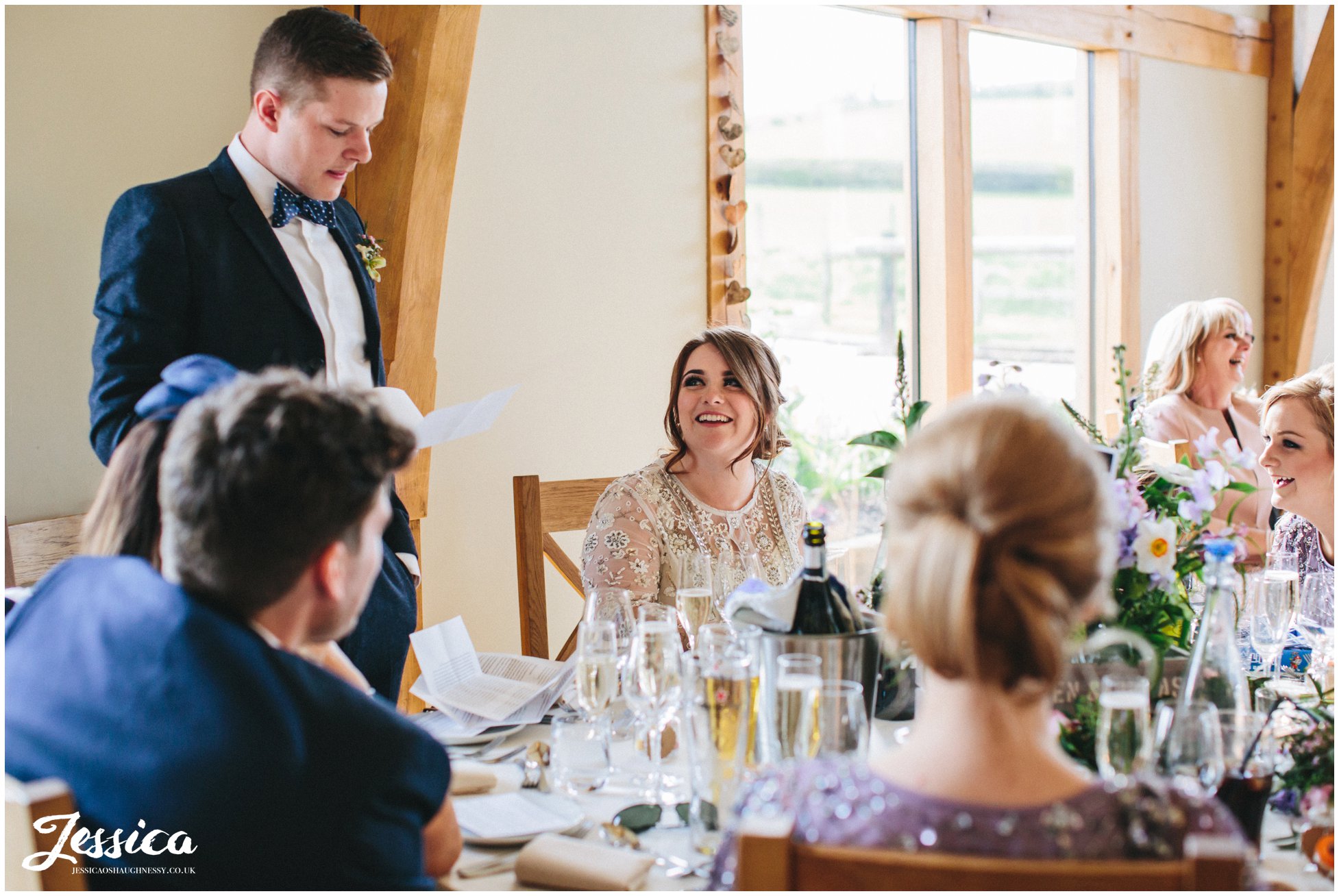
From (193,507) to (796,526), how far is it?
1.61m

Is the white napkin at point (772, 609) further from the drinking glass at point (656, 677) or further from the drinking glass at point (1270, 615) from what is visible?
the drinking glass at point (1270, 615)

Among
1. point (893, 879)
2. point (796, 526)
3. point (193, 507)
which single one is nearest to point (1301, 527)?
point (796, 526)

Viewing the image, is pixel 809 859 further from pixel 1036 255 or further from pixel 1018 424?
pixel 1036 255

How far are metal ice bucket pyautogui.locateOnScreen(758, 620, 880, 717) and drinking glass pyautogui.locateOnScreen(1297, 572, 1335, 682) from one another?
2.92ft

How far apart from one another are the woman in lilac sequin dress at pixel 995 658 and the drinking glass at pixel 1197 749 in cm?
25

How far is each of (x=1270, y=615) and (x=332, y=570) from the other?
1.42 m

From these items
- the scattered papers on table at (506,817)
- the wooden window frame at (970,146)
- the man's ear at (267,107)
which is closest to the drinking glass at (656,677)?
the scattered papers on table at (506,817)

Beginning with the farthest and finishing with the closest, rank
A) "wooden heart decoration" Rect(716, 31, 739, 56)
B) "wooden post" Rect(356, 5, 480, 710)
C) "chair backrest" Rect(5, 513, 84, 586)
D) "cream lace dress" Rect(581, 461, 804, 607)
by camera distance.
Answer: "wooden heart decoration" Rect(716, 31, 739, 56) → "wooden post" Rect(356, 5, 480, 710) → "chair backrest" Rect(5, 513, 84, 586) → "cream lace dress" Rect(581, 461, 804, 607)

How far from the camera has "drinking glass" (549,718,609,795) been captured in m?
1.33

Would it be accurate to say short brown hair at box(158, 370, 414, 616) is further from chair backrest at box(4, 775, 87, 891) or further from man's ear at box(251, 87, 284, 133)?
man's ear at box(251, 87, 284, 133)

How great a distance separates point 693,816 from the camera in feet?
3.77

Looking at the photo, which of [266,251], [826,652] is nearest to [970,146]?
[266,251]

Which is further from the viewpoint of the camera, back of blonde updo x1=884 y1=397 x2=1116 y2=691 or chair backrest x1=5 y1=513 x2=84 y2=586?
chair backrest x1=5 y1=513 x2=84 y2=586

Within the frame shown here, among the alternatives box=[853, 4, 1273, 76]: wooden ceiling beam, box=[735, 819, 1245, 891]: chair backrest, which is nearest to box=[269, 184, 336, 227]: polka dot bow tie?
box=[735, 819, 1245, 891]: chair backrest
